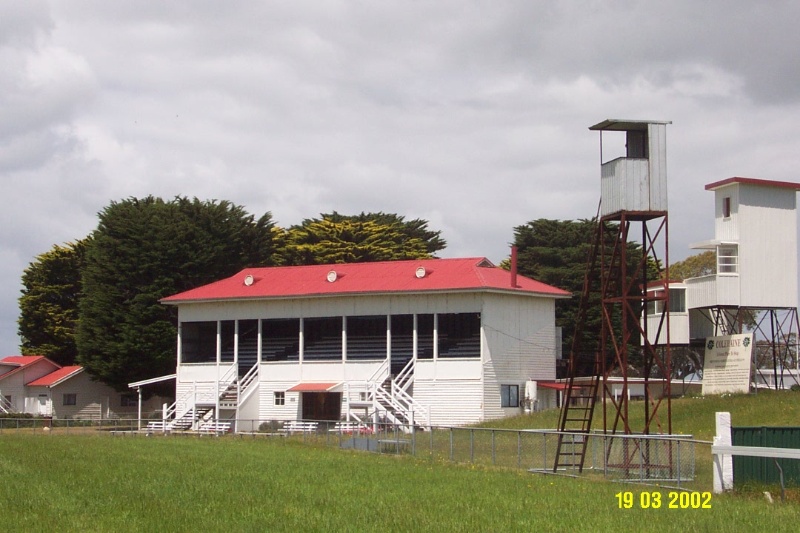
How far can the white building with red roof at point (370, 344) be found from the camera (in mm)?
53625

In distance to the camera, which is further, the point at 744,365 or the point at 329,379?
the point at 329,379

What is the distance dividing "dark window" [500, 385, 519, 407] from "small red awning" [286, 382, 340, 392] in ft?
27.1

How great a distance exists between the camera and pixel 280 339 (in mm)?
62344

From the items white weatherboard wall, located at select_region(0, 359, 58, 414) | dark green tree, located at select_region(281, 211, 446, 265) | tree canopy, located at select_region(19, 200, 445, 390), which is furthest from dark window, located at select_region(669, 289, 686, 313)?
white weatherboard wall, located at select_region(0, 359, 58, 414)

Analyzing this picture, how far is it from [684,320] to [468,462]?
2359 centimetres

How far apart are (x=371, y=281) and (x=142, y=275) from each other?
1744 centimetres

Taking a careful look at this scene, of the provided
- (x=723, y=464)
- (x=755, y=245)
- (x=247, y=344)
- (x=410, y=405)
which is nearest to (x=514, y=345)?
(x=410, y=405)

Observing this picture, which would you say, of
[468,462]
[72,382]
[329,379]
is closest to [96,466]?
[468,462]

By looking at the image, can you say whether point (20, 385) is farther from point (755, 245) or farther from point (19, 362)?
point (755, 245)

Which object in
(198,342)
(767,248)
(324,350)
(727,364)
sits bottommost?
(727,364)

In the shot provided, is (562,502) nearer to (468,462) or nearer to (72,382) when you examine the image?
(468,462)

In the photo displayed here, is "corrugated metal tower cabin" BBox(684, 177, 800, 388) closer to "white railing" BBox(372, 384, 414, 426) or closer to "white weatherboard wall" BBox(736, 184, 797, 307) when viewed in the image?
"white weatherboard wall" BBox(736, 184, 797, 307)

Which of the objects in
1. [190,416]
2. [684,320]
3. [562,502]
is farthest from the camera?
[190,416]

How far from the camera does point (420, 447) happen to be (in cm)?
3962
